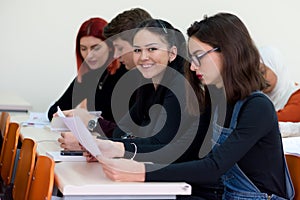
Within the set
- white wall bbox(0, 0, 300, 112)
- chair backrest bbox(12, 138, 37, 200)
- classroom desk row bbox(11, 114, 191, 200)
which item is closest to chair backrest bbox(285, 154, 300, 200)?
classroom desk row bbox(11, 114, 191, 200)

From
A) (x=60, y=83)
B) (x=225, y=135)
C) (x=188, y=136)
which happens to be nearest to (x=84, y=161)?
(x=188, y=136)

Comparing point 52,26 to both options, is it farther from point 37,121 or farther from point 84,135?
point 84,135

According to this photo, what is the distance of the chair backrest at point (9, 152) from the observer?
2.97 metres

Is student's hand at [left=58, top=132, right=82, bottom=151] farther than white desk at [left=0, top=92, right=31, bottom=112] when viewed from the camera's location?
No

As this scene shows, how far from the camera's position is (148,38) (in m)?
2.70

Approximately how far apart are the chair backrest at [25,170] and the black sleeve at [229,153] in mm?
657

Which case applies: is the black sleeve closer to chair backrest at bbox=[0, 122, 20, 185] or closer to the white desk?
chair backrest at bbox=[0, 122, 20, 185]

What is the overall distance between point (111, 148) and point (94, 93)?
1480mm

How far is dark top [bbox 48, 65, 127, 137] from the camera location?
3.66 m

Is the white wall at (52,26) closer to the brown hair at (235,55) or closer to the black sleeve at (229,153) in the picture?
the brown hair at (235,55)

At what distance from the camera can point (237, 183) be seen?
7.11ft

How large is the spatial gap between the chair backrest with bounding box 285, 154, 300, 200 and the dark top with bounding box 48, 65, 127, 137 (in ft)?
4.87

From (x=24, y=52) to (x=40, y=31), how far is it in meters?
0.24

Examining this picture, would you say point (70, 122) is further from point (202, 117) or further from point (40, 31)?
point (40, 31)
